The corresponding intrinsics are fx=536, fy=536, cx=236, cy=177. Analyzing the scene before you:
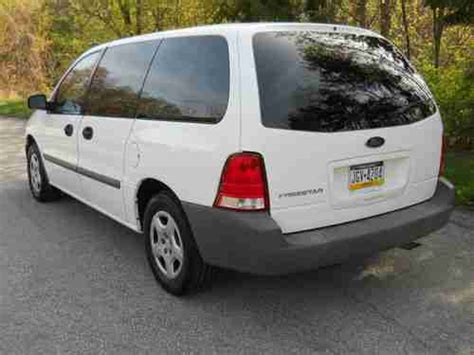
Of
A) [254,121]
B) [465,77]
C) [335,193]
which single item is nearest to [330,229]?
[335,193]

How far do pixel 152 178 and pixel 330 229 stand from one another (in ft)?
4.05

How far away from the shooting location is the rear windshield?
303 centimetres

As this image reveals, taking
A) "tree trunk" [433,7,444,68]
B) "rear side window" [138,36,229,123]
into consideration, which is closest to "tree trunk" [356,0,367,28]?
"tree trunk" [433,7,444,68]

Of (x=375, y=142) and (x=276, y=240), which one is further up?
(x=375, y=142)

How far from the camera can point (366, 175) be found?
324 cm

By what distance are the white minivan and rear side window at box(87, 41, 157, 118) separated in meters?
0.02

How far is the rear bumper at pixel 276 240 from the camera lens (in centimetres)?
295

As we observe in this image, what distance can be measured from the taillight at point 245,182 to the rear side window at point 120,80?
4.04 ft

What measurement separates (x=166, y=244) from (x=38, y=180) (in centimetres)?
305

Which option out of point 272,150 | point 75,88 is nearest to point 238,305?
point 272,150

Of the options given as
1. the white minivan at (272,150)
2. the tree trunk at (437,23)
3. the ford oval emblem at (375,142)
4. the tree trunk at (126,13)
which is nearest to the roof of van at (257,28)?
the white minivan at (272,150)

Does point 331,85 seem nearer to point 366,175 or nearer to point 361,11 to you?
point 366,175

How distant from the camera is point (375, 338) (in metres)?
3.03

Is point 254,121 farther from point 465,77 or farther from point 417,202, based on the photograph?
point 465,77
